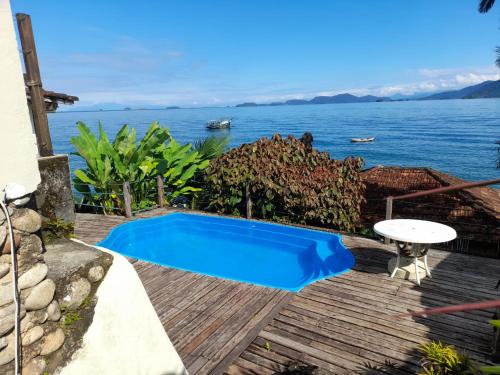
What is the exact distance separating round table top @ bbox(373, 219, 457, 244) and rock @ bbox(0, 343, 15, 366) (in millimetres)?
5718

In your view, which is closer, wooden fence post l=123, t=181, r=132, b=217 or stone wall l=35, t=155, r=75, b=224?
stone wall l=35, t=155, r=75, b=224

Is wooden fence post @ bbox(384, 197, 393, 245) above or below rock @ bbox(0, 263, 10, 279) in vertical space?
below

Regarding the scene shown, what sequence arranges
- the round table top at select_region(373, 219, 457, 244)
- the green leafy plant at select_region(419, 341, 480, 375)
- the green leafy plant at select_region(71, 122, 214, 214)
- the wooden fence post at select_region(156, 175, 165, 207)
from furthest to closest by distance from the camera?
the wooden fence post at select_region(156, 175, 165, 207) < the green leafy plant at select_region(71, 122, 214, 214) < the round table top at select_region(373, 219, 457, 244) < the green leafy plant at select_region(419, 341, 480, 375)

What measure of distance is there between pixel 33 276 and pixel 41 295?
159 millimetres

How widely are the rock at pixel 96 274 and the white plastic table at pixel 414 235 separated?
5.05 metres

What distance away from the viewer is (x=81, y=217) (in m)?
11.3

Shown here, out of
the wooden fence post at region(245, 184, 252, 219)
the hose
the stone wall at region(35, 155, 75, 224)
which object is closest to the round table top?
the wooden fence post at region(245, 184, 252, 219)

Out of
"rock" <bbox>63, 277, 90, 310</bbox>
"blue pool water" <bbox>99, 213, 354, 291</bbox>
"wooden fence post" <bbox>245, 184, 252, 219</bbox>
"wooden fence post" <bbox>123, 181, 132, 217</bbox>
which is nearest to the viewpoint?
"rock" <bbox>63, 277, 90, 310</bbox>

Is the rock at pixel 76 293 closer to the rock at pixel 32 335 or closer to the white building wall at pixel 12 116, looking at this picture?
the rock at pixel 32 335

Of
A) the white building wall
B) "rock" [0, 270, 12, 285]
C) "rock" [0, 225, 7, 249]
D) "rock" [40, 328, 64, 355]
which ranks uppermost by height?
the white building wall

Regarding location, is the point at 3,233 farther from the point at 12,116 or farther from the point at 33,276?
the point at 12,116

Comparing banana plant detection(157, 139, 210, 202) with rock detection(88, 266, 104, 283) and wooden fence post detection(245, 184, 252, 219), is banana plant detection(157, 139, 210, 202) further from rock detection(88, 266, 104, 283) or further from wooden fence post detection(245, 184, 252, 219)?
rock detection(88, 266, 104, 283)

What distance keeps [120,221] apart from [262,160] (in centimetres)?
487

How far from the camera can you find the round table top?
19.9 feet
